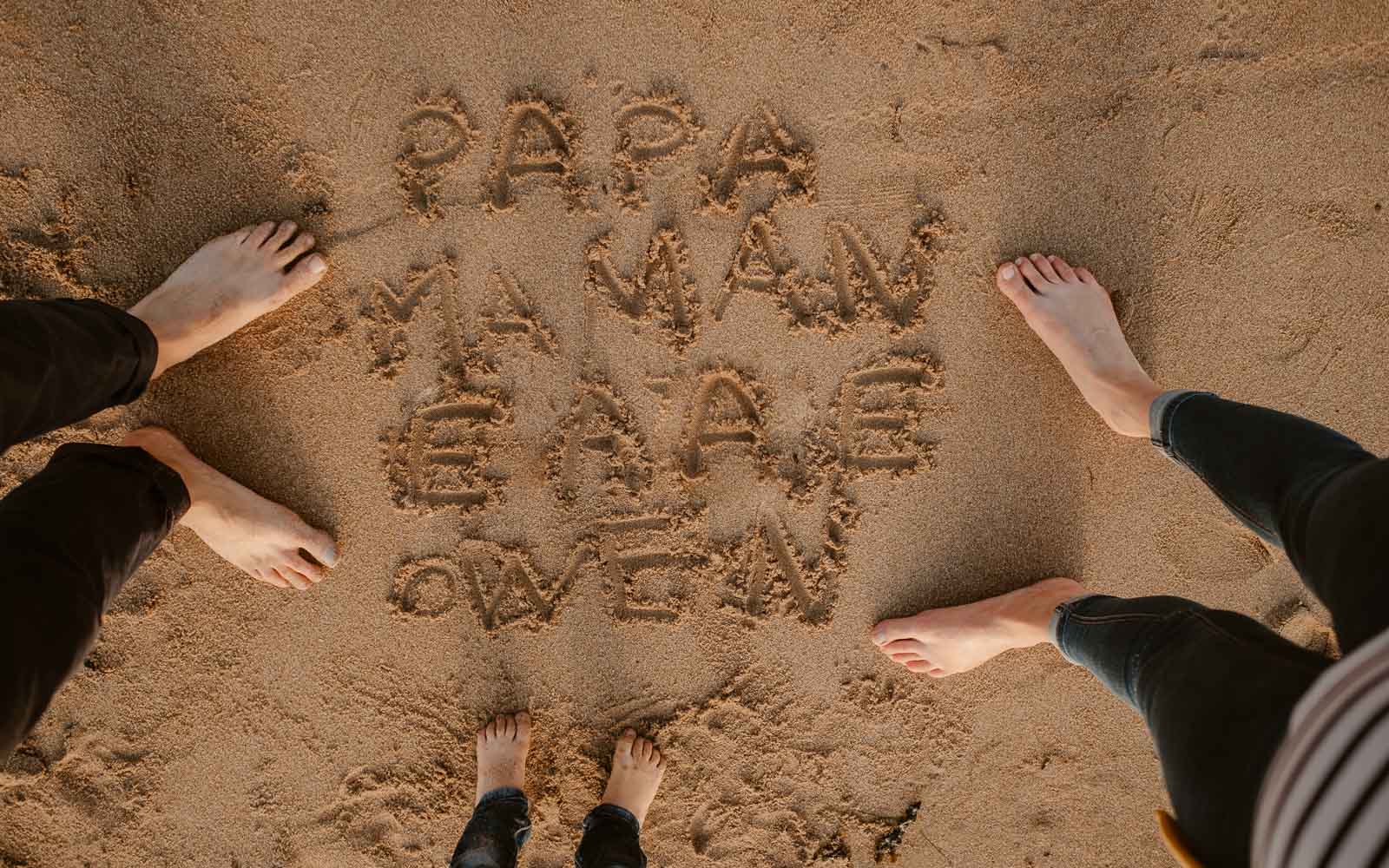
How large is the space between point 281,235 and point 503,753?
1.44m

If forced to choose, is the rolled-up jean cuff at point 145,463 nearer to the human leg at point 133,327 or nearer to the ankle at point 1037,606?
the human leg at point 133,327

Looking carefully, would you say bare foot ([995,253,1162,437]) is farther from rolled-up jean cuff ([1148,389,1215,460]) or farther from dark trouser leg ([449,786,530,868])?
dark trouser leg ([449,786,530,868])

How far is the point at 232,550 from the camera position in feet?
6.54

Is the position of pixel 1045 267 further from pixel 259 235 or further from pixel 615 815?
pixel 259 235

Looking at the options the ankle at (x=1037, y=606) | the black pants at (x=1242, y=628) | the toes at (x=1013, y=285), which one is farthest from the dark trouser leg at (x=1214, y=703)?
the toes at (x=1013, y=285)

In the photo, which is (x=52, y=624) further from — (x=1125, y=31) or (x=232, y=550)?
(x=1125, y=31)

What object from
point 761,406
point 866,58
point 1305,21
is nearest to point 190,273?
point 761,406

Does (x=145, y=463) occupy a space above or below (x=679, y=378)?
below

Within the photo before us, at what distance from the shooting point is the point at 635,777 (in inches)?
80.5

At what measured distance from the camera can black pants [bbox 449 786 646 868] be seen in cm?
190

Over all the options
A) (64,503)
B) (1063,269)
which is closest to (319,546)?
(64,503)

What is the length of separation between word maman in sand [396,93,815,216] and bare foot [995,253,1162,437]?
60 cm

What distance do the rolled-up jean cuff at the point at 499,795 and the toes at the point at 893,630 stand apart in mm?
996

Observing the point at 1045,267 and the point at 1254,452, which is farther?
the point at 1045,267
